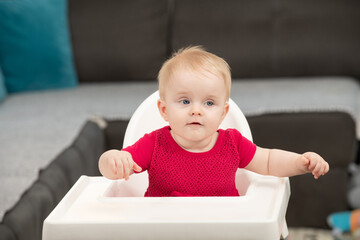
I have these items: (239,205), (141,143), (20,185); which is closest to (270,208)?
(239,205)

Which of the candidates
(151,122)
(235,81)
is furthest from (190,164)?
(235,81)

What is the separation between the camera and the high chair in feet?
2.26

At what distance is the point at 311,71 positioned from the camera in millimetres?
2508

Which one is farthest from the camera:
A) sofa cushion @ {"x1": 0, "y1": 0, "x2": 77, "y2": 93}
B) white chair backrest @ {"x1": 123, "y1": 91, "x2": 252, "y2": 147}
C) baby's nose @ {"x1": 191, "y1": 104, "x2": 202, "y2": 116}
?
sofa cushion @ {"x1": 0, "y1": 0, "x2": 77, "y2": 93}

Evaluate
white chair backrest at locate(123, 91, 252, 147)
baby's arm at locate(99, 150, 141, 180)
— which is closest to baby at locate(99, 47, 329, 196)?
baby's arm at locate(99, 150, 141, 180)

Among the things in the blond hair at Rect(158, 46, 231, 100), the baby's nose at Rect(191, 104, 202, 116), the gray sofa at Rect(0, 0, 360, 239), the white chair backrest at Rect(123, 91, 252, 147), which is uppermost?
the blond hair at Rect(158, 46, 231, 100)

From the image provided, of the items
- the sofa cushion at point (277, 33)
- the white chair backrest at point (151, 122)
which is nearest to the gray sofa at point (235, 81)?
the sofa cushion at point (277, 33)

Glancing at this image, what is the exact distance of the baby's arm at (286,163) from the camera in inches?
32.1

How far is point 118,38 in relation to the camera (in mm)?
2510

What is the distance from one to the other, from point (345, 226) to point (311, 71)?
803 mm

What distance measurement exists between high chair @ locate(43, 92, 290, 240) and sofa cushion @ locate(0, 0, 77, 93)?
5.27 feet

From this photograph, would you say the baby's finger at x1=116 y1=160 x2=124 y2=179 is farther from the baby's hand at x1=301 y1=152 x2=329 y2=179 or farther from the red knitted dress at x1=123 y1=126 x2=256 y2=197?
the baby's hand at x1=301 y1=152 x2=329 y2=179

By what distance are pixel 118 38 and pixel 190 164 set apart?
5.68 ft

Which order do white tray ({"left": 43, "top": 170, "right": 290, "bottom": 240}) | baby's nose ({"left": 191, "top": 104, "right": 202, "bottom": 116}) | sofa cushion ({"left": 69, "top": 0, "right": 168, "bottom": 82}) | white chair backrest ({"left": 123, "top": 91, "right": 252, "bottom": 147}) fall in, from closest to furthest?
white tray ({"left": 43, "top": 170, "right": 290, "bottom": 240}), baby's nose ({"left": 191, "top": 104, "right": 202, "bottom": 116}), white chair backrest ({"left": 123, "top": 91, "right": 252, "bottom": 147}), sofa cushion ({"left": 69, "top": 0, "right": 168, "bottom": 82})
